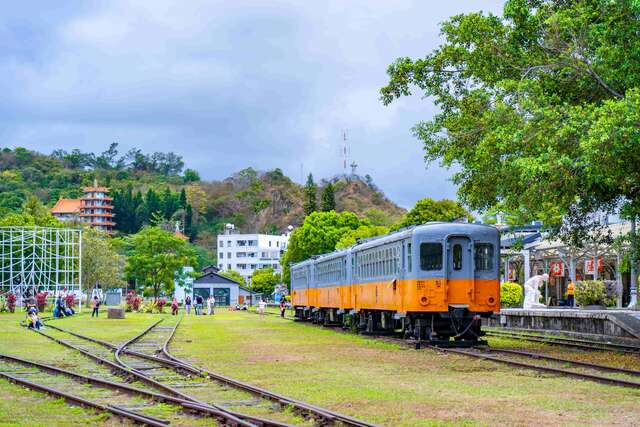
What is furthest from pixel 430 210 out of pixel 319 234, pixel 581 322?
pixel 581 322

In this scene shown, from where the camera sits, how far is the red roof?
601 ft

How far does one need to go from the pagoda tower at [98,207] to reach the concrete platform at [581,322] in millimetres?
Result: 147768

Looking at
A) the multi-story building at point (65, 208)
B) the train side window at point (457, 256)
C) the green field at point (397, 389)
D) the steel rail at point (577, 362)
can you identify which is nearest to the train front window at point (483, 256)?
the train side window at point (457, 256)

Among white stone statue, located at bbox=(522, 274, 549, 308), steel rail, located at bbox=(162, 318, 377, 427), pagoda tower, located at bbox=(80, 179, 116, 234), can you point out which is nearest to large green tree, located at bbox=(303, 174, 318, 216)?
pagoda tower, located at bbox=(80, 179, 116, 234)

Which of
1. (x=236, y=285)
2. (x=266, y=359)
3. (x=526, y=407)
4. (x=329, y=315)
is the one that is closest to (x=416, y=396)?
(x=526, y=407)

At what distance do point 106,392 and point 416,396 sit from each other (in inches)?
190

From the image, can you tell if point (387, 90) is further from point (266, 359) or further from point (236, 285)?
point (236, 285)

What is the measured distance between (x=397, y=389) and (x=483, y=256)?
10246 millimetres

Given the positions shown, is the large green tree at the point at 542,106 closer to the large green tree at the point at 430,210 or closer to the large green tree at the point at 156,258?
the large green tree at the point at 430,210

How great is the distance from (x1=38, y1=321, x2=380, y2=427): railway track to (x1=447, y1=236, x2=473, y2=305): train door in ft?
23.4

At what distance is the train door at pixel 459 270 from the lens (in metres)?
23.7

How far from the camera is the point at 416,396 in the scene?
13562 millimetres

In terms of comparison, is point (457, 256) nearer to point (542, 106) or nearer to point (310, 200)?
point (542, 106)

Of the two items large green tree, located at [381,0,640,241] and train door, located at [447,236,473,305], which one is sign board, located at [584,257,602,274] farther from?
train door, located at [447,236,473,305]
